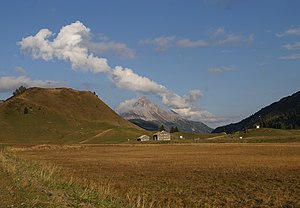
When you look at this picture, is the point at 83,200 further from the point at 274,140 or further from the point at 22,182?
the point at 274,140

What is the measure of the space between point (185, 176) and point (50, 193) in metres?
20.7

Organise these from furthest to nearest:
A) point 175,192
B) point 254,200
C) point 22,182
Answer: point 175,192 → point 254,200 → point 22,182

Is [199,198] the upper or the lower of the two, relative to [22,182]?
lower

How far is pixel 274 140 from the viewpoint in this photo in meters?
149

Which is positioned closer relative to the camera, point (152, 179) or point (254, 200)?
point (254, 200)

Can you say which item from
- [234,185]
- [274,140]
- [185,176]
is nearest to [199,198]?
[234,185]

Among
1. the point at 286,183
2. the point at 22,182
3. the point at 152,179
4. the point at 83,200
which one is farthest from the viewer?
the point at 152,179

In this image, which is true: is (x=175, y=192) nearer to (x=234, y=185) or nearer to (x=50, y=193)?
(x=234, y=185)

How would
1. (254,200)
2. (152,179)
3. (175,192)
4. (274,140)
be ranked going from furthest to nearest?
(274,140) < (152,179) < (175,192) < (254,200)

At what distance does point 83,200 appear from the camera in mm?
18266

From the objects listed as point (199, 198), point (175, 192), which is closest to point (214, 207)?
point (199, 198)

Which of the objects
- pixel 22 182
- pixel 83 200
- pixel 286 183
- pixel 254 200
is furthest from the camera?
pixel 286 183

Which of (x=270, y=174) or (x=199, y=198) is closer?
(x=199, y=198)

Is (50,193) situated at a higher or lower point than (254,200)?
higher
